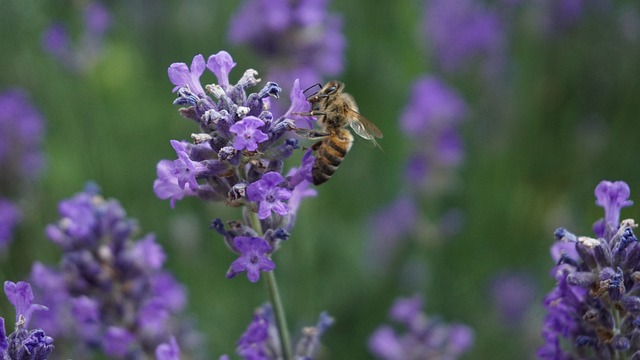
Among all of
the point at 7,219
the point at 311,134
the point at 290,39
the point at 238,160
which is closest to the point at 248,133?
the point at 238,160

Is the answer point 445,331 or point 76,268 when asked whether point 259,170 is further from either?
point 445,331

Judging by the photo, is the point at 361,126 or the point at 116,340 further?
the point at 361,126

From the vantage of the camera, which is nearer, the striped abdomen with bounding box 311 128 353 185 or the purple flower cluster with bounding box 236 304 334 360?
the purple flower cluster with bounding box 236 304 334 360

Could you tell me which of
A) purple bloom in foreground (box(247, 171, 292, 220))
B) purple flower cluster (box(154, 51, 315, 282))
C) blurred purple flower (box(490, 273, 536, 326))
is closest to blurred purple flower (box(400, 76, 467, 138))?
blurred purple flower (box(490, 273, 536, 326))

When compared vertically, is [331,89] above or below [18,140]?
below

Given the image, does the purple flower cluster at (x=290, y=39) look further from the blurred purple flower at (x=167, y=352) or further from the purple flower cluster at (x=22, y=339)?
the purple flower cluster at (x=22, y=339)

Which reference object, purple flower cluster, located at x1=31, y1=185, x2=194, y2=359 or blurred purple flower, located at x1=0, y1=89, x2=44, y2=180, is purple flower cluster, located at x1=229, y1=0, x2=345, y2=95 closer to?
blurred purple flower, located at x1=0, y1=89, x2=44, y2=180

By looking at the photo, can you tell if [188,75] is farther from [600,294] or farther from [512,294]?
[512,294]
